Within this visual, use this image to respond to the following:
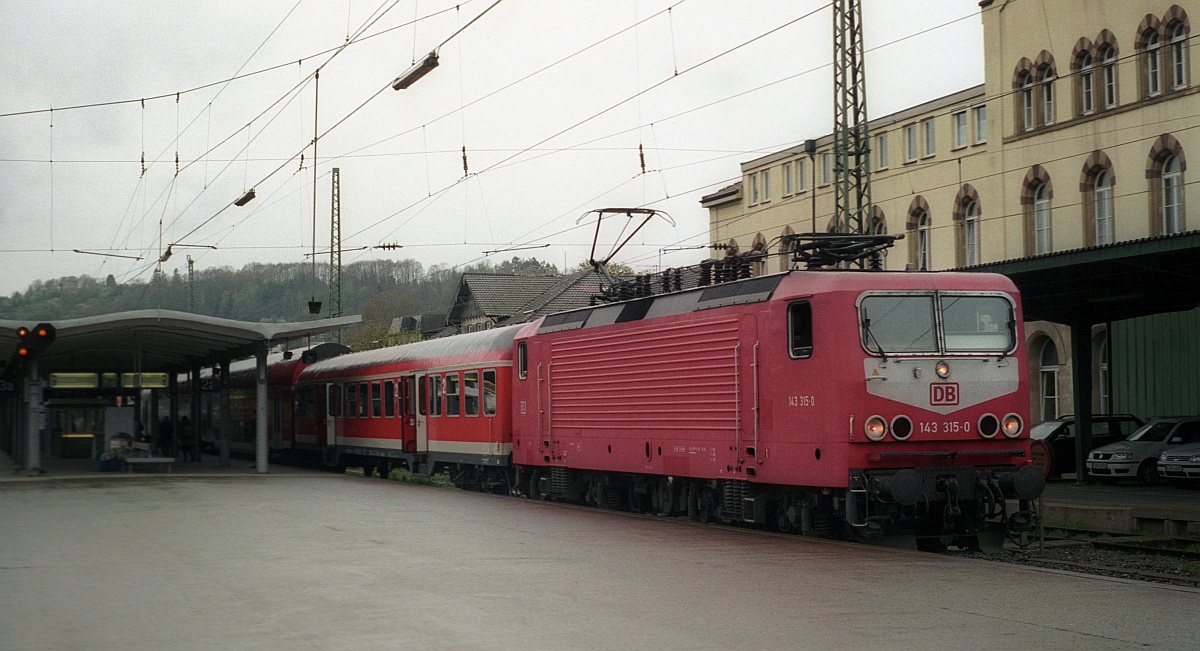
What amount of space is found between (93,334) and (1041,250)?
2686 centimetres

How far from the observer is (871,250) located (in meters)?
17.2

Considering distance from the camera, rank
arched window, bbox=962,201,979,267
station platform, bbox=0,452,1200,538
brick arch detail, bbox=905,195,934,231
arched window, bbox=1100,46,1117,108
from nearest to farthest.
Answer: station platform, bbox=0,452,1200,538 → arched window, bbox=1100,46,1117,108 → arched window, bbox=962,201,979,267 → brick arch detail, bbox=905,195,934,231

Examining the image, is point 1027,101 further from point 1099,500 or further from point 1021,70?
point 1099,500

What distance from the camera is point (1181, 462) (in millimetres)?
27203

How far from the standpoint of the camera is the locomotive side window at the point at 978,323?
580 inches

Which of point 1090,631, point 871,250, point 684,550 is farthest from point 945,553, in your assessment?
point 1090,631

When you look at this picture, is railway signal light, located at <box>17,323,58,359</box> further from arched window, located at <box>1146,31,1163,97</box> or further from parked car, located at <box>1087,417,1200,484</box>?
arched window, located at <box>1146,31,1163,97</box>

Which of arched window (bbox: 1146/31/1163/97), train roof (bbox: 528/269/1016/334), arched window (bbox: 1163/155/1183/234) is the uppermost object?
arched window (bbox: 1146/31/1163/97)

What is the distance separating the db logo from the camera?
1430 cm

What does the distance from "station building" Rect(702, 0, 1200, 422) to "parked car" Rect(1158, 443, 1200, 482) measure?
110 inches

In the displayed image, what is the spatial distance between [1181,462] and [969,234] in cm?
1697

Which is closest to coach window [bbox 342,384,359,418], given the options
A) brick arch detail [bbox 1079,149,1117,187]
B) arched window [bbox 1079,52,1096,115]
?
brick arch detail [bbox 1079,149,1117,187]

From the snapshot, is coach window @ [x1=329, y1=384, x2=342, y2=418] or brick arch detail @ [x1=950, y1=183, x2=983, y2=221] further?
brick arch detail @ [x1=950, y1=183, x2=983, y2=221]

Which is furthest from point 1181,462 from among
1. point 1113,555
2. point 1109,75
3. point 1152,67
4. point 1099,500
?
point 1109,75
